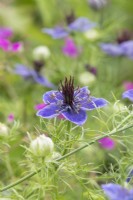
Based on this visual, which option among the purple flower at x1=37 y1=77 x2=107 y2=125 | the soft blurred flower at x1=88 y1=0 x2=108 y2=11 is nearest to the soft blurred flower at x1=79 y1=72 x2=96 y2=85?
the soft blurred flower at x1=88 y1=0 x2=108 y2=11

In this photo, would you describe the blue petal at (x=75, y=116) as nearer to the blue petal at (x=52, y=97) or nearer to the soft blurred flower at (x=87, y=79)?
the blue petal at (x=52, y=97)

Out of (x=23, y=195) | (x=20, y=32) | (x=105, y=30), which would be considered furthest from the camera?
(x=20, y=32)

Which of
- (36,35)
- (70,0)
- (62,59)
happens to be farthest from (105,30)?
(70,0)

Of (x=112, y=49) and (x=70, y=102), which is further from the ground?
(x=112, y=49)

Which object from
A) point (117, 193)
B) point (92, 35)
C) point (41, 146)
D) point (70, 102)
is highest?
point (92, 35)

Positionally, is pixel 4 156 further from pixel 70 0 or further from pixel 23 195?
pixel 70 0

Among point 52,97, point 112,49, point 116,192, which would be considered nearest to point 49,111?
point 52,97

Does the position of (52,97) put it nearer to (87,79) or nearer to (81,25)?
(87,79)
